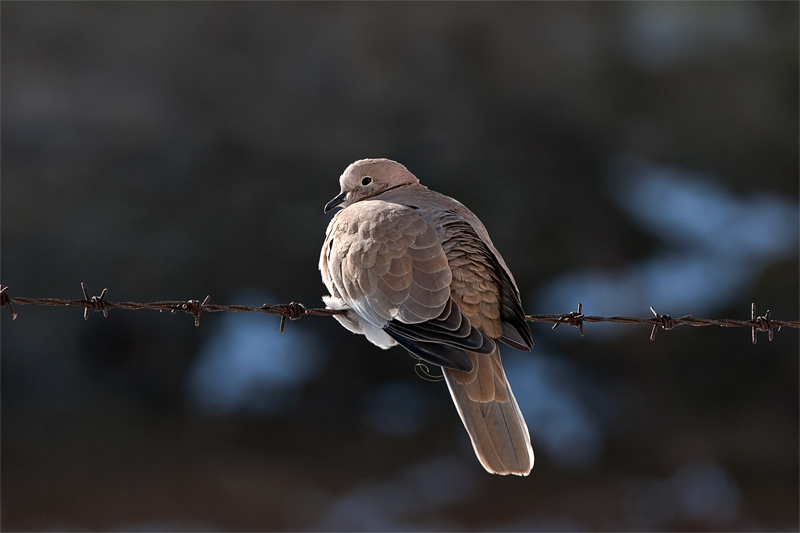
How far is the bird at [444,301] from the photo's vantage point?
2.51 m

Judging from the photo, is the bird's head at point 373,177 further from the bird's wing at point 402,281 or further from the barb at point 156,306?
the barb at point 156,306

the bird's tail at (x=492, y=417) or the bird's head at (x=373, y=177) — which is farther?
the bird's head at (x=373, y=177)

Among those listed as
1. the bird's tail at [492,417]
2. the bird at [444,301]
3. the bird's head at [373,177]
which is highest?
the bird's head at [373,177]

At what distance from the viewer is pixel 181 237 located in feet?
26.6

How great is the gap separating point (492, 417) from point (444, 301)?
0.43m

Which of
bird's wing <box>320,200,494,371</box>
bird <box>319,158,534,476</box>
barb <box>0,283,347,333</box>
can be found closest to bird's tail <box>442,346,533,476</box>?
bird <box>319,158,534,476</box>

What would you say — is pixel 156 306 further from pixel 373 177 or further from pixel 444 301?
pixel 373 177

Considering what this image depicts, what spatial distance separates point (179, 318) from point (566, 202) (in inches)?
181

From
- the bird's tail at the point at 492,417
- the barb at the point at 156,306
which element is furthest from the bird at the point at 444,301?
the barb at the point at 156,306

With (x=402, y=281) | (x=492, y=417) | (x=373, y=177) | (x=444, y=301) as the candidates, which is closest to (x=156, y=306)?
(x=402, y=281)

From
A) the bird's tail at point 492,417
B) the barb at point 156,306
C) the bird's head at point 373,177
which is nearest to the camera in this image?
the barb at point 156,306

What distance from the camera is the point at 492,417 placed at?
2564mm

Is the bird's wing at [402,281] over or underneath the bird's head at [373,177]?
underneath

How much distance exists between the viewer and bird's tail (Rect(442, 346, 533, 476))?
2.50 metres
